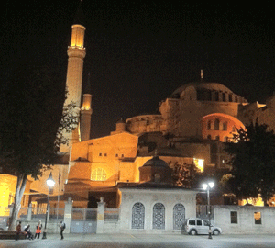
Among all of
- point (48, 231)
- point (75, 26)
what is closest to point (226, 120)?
point (75, 26)

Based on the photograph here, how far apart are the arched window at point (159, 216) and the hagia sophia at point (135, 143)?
1061 centimetres

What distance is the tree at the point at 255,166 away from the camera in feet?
83.8

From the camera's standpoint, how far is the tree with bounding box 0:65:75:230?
60.1 ft

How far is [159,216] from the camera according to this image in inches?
858

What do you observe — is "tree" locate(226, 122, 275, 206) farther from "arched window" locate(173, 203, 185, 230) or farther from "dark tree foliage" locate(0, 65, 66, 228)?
"dark tree foliage" locate(0, 65, 66, 228)

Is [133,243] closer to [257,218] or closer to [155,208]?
[155,208]

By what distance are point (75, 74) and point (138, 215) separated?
113 ft

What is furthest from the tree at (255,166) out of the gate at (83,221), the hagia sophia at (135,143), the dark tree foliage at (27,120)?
the dark tree foliage at (27,120)

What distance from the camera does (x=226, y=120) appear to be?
5788 centimetres

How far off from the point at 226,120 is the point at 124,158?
73.7 ft

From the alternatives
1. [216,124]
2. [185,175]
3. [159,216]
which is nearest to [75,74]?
[185,175]

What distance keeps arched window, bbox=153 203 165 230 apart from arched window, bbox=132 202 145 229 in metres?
0.79

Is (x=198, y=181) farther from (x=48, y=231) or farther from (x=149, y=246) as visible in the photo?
(x=149, y=246)

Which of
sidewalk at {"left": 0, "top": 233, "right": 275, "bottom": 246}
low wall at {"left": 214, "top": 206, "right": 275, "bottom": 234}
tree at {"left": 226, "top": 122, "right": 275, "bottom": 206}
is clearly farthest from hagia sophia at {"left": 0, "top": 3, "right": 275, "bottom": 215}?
sidewalk at {"left": 0, "top": 233, "right": 275, "bottom": 246}
